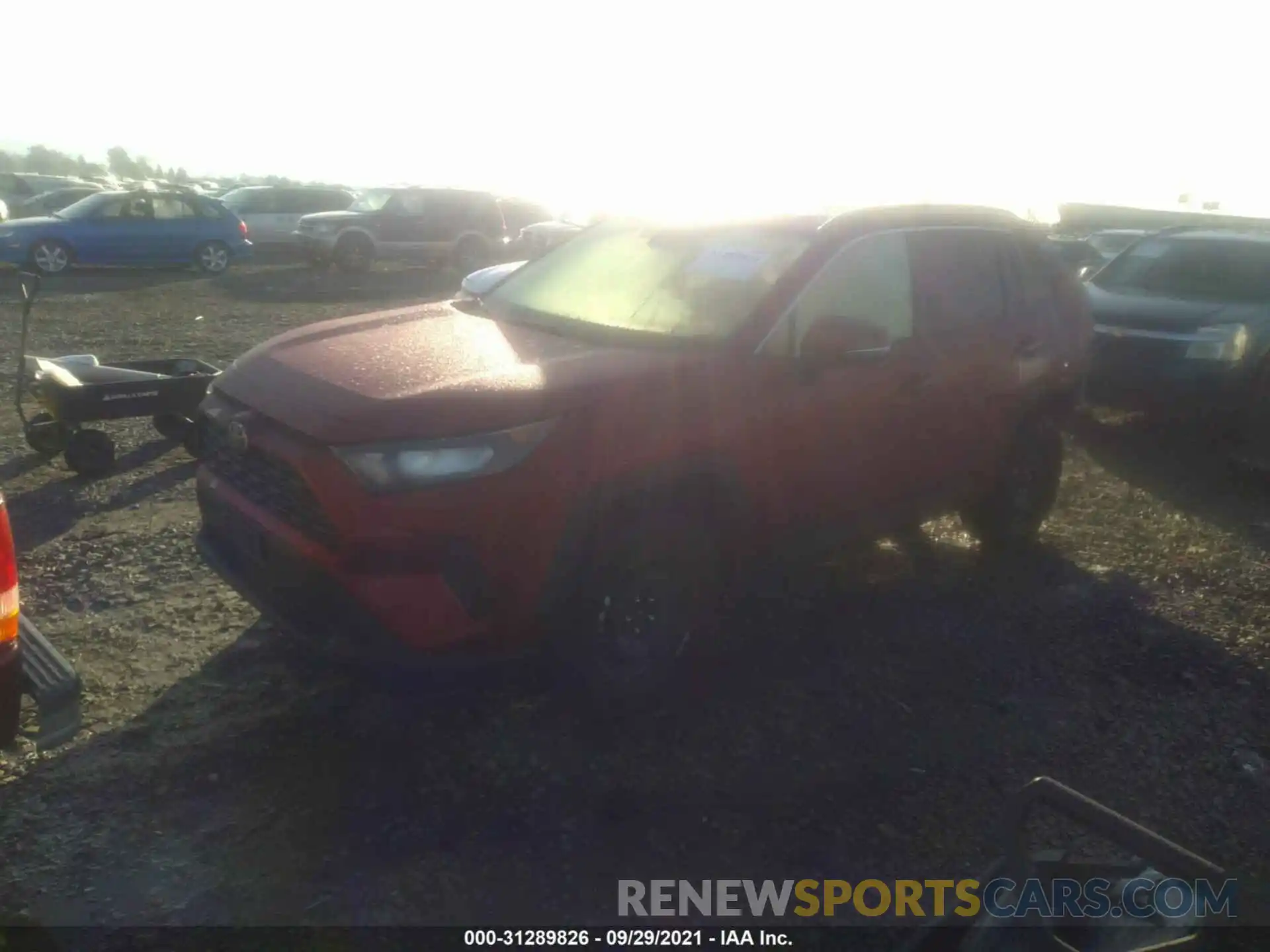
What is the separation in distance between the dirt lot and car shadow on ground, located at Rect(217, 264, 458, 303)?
11.5 meters

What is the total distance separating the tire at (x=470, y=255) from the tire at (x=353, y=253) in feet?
4.99

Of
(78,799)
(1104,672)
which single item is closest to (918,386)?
(1104,672)

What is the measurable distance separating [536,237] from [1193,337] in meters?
13.9

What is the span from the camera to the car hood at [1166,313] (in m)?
8.16

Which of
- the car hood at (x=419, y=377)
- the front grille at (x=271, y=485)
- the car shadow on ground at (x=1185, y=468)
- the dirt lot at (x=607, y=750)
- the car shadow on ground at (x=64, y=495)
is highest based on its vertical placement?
the car hood at (x=419, y=377)

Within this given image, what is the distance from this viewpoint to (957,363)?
488 centimetres

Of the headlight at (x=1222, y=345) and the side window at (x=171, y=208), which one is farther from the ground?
the side window at (x=171, y=208)

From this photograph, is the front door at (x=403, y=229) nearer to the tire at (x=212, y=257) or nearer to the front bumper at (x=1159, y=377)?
the tire at (x=212, y=257)

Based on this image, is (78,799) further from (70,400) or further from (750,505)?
(70,400)

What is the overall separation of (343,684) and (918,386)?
2.64 meters

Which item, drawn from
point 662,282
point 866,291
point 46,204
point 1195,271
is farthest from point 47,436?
point 46,204

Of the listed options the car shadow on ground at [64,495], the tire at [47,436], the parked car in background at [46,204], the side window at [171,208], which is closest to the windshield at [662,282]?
the car shadow on ground at [64,495]

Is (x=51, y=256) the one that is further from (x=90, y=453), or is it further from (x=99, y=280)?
(x=90, y=453)

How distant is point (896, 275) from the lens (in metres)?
4.70
